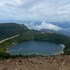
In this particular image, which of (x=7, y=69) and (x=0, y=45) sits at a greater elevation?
(x=7, y=69)

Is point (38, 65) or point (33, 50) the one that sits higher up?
point (38, 65)

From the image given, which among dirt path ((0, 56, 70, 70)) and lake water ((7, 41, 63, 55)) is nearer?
dirt path ((0, 56, 70, 70))

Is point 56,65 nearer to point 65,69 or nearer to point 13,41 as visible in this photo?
point 65,69

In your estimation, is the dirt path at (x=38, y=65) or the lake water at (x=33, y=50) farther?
the lake water at (x=33, y=50)

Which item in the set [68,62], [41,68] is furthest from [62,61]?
[41,68]

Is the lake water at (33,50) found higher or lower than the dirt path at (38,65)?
lower

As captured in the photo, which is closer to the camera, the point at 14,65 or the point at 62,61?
the point at 14,65

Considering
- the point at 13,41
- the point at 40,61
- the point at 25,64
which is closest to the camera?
the point at 25,64

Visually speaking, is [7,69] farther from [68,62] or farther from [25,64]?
[68,62]

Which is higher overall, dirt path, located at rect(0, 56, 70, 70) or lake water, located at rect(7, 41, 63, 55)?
dirt path, located at rect(0, 56, 70, 70)

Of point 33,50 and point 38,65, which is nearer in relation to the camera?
point 38,65

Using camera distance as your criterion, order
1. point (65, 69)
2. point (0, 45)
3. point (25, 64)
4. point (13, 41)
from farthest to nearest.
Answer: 1. point (13, 41)
2. point (0, 45)
3. point (25, 64)
4. point (65, 69)
